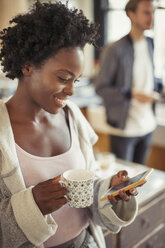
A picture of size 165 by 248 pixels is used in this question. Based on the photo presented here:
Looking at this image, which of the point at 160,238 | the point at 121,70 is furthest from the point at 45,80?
the point at 160,238

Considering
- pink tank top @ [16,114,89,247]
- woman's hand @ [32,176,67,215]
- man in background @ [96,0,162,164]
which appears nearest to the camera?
woman's hand @ [32,176,67,215]

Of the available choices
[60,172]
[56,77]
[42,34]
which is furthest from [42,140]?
[42,34]

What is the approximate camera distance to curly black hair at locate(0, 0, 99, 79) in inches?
29.8

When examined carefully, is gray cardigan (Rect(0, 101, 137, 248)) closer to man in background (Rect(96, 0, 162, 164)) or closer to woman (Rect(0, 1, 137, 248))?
woman (Rect(0, 1, 137, 248))

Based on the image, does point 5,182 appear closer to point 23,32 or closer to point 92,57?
point 23,32

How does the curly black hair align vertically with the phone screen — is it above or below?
above

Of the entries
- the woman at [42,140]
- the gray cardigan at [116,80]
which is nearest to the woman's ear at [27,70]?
the woman at [42,140]

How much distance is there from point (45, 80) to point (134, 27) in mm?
455

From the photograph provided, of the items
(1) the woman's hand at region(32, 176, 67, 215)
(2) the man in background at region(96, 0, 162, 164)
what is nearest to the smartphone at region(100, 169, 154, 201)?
(1) the woman's hand at region(32, 176, 67, 215)

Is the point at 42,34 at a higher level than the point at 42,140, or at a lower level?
higher

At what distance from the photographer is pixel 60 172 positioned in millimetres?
867

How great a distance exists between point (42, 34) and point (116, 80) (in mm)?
1011

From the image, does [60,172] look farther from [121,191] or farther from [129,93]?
[129,93]

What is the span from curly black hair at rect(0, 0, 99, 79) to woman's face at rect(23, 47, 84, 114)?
20mm
